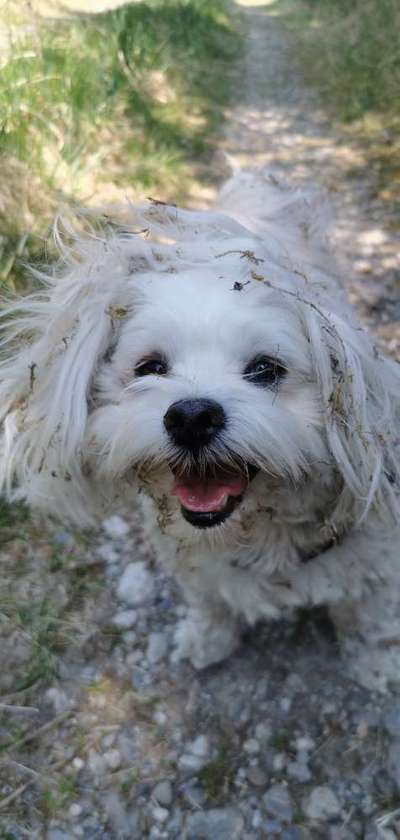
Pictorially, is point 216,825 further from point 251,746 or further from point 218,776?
point 251,746

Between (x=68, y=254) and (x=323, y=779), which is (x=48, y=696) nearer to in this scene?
(x=323, y=779)

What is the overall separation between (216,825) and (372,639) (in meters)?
0.77

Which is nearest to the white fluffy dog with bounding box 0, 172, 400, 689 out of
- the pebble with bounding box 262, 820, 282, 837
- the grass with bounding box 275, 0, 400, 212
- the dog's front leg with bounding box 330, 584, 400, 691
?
the dog's front leg with bounding box 330, 584, 400, 691

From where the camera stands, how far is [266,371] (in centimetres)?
170

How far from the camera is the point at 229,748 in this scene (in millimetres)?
2215

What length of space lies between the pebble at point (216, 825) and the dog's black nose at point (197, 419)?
1226mm

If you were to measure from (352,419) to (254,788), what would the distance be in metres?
1.24

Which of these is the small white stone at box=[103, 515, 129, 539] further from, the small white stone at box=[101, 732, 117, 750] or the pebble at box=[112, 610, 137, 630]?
the small white stone at box=[101, 732, 117, 750]

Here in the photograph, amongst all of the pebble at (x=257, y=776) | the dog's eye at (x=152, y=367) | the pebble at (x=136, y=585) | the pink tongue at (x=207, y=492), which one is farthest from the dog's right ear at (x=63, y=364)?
the pebble at (x=257, y=776)

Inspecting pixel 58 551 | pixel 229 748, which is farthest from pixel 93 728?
pixel 58 551

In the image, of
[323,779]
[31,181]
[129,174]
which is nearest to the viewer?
[323,779]

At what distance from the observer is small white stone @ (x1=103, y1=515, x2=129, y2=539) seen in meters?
2.91

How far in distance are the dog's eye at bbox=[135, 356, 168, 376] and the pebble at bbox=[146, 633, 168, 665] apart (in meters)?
1.17

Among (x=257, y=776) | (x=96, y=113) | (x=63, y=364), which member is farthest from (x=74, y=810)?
(x=96, y=113)
